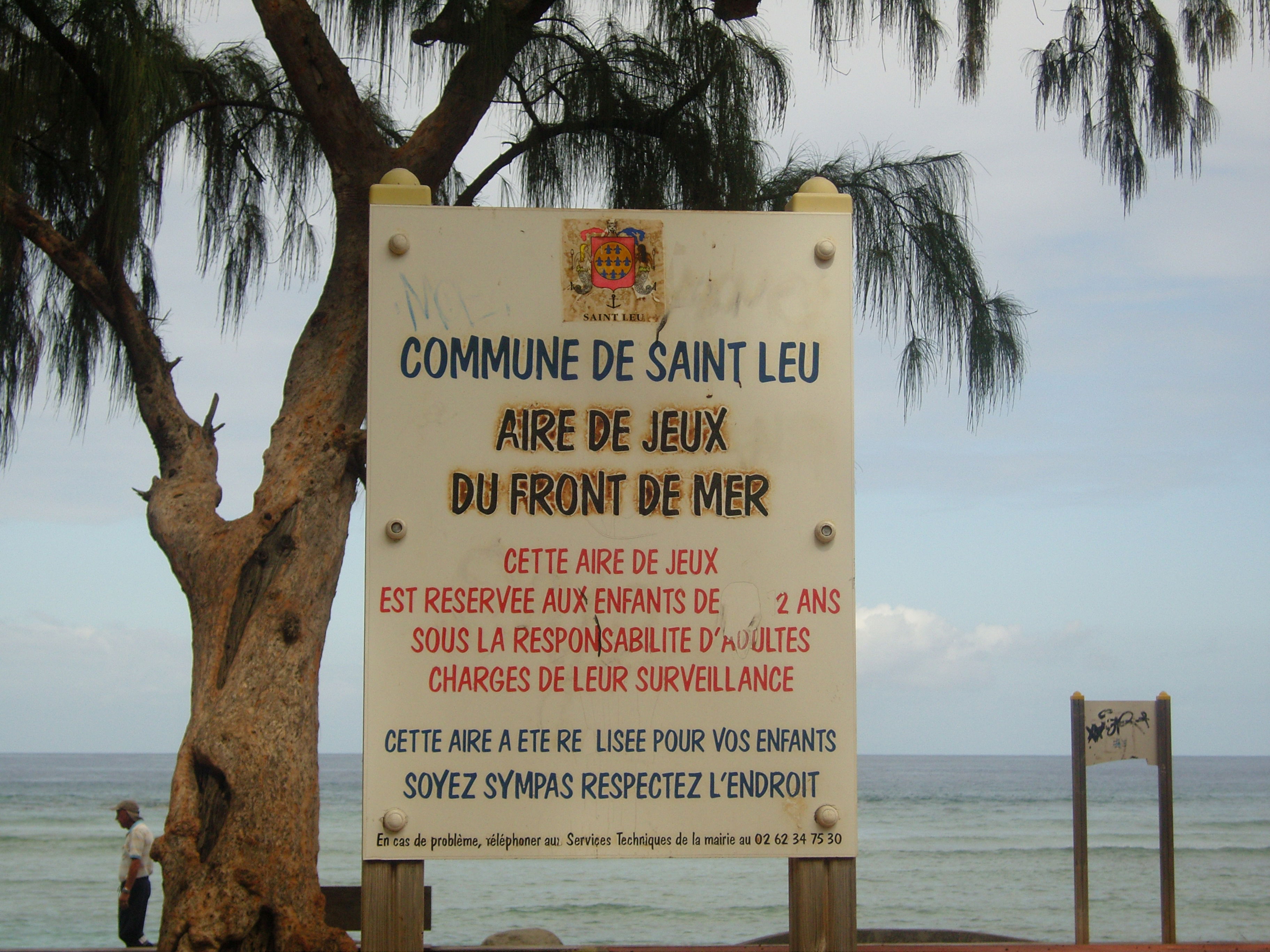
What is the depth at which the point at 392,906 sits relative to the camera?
2.41 meters

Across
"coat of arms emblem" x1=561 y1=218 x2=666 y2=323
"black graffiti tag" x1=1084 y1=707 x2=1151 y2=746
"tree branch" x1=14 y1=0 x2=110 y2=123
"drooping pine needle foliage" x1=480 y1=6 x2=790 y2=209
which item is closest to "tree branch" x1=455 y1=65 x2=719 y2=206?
"drooping pine needle foliage" x1=480 y1=6 x2=790 y2=209

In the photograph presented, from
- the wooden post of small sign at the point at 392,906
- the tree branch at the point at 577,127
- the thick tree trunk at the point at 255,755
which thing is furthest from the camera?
the tree branch at the point at 577,127

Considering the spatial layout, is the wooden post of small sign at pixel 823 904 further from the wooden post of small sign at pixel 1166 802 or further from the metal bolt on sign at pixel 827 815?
the wooden post of small sign at pixel 1166 802

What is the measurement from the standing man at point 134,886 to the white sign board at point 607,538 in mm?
6958

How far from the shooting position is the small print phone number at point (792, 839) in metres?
2.43

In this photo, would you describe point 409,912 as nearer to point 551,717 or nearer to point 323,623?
point 551,717

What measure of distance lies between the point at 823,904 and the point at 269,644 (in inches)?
93.0

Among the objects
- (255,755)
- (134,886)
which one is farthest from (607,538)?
(134,886)

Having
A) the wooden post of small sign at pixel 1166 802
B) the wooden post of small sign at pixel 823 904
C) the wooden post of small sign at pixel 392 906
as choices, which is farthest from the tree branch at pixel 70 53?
the wooden post of small sign at pixel 1166 802

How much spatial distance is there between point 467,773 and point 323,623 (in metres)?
2.04

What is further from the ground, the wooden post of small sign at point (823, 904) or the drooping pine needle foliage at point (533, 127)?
the drooping pine needle foliage at point (533, 127)

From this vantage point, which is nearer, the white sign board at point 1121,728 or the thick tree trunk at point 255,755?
the thick tree trunk at point 255,755

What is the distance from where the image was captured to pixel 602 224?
2.54 m

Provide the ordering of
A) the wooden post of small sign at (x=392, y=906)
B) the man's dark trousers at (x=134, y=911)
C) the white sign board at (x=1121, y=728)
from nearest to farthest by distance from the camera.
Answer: the wooden post of small sign at (x=392, y=906) → the white sign board at (x=1121, y=728) → the man's dark trousers at (x=134, y=911)
